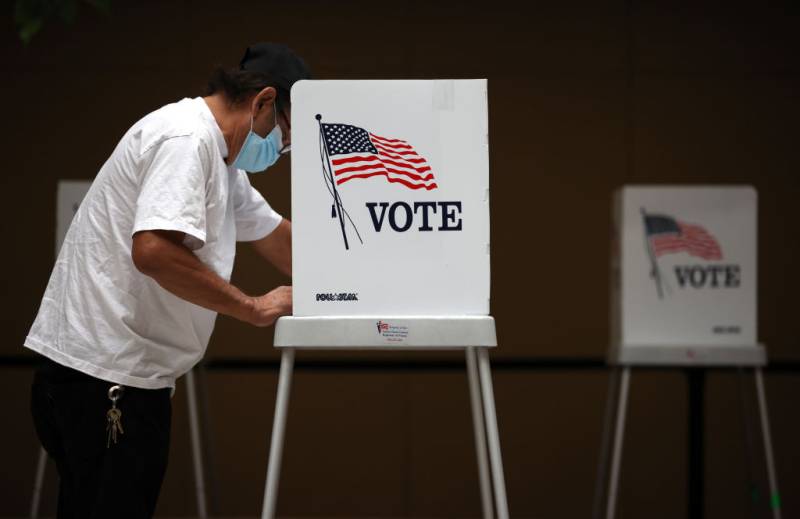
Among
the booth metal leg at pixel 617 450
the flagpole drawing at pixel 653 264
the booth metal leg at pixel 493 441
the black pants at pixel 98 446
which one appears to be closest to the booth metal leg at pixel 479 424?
the booth metal leg at pixel 493 441

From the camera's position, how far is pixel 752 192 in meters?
3.93

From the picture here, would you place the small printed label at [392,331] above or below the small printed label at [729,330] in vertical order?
above

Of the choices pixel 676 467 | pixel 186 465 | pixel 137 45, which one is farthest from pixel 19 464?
pixel 676 467

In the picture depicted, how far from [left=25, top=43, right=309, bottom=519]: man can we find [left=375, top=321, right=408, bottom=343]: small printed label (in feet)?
0.73

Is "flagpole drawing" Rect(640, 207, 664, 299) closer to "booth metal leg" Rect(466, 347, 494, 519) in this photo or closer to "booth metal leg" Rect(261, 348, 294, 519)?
"booth metal leg" Rect(466, 347, 494, 519)

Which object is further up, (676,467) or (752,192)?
(752,192)

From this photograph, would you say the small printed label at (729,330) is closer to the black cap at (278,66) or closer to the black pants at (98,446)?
the black cap at (278,66)

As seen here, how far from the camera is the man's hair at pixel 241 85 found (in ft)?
6.95

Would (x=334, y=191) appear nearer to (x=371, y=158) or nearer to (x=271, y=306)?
(x=371, y=158)

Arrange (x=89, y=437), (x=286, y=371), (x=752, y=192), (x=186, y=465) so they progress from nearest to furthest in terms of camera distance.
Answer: (x=286, y=371) < (x=89, y=437) < (x=752, y=192) < (x=186, y=465)

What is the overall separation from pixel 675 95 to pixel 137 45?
2.65 metres

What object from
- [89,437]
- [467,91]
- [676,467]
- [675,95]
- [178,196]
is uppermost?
[675,95]

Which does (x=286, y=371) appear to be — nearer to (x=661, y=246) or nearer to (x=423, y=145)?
(x=423, y=145)

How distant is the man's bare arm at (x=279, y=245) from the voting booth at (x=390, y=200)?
0.63 meters
